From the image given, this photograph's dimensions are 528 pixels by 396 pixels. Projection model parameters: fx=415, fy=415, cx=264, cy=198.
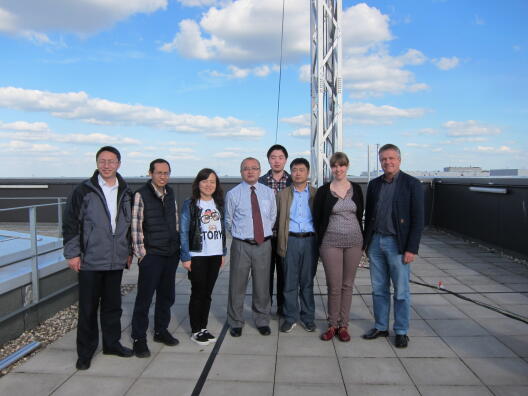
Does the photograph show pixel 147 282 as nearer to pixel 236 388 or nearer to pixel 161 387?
pixel 161 387

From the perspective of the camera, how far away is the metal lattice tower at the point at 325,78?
6879mm

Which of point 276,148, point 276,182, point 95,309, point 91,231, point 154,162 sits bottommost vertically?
point 95,309

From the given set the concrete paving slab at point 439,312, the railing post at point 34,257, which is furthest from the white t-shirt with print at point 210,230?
the concrete paving slab at point 439,312

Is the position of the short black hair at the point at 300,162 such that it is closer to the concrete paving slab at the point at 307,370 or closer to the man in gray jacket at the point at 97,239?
the man in gray jacket at the point at 97,239

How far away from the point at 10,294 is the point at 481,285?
5.68 metres

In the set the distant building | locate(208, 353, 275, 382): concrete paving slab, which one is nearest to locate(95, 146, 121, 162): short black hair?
locate(208, 353, 275, 382): concrete paving slab

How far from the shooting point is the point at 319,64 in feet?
22.6

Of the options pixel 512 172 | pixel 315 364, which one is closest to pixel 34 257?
pixel 315 364

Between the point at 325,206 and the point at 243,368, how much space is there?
1521 millimetres

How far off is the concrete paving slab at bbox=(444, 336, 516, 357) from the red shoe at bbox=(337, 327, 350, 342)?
90 cm

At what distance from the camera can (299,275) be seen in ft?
13.3

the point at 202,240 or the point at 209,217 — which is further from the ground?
the point at 209,217

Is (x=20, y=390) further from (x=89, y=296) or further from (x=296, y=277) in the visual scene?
(x=296, y=277)

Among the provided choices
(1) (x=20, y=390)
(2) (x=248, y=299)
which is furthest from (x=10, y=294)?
(2) (x=248, y=299)
